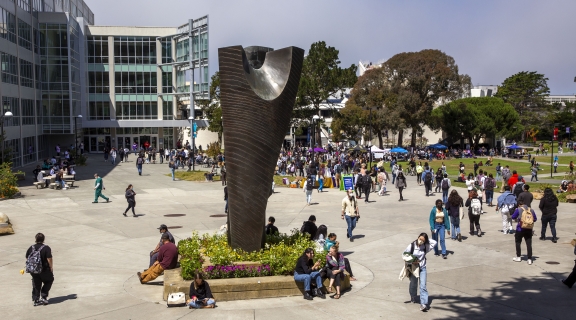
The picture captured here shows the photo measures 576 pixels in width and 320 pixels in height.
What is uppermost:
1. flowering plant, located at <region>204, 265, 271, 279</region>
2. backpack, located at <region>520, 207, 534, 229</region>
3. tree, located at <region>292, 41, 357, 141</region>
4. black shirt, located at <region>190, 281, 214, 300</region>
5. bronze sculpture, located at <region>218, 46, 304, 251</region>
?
tree, located at <region>292, 41, 357, 141</region>

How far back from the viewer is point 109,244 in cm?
1722

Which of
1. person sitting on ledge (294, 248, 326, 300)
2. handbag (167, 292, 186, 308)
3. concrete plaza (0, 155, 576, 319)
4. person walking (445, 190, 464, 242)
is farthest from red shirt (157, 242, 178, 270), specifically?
person walking (445, 190, 464, 242)

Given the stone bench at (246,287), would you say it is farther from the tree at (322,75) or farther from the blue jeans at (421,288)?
the tree at (322,75)

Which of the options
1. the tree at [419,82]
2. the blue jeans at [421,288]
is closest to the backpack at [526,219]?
the blue jeans at [421,288]

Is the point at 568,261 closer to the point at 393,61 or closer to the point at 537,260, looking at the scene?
the point at 537,260

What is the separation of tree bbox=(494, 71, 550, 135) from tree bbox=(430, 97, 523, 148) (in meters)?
22.5

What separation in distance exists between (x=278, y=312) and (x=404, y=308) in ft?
7.44

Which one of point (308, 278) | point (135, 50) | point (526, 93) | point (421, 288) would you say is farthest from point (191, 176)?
point (526, 93)

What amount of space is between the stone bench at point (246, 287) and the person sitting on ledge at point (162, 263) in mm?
696

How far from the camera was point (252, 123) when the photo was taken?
1216 cm

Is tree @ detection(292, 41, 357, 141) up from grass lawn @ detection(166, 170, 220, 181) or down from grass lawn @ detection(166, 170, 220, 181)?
up

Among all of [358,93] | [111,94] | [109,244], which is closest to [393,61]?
[358,93]

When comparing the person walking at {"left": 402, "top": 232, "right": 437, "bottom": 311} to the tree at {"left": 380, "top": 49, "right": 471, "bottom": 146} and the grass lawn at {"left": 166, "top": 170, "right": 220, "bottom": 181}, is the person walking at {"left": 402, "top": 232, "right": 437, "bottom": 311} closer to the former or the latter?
the grass lawn at {"left": 166, "top": 170, "right": 220, "bottom": 181}

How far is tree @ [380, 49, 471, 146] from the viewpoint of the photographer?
6838 centimetres
